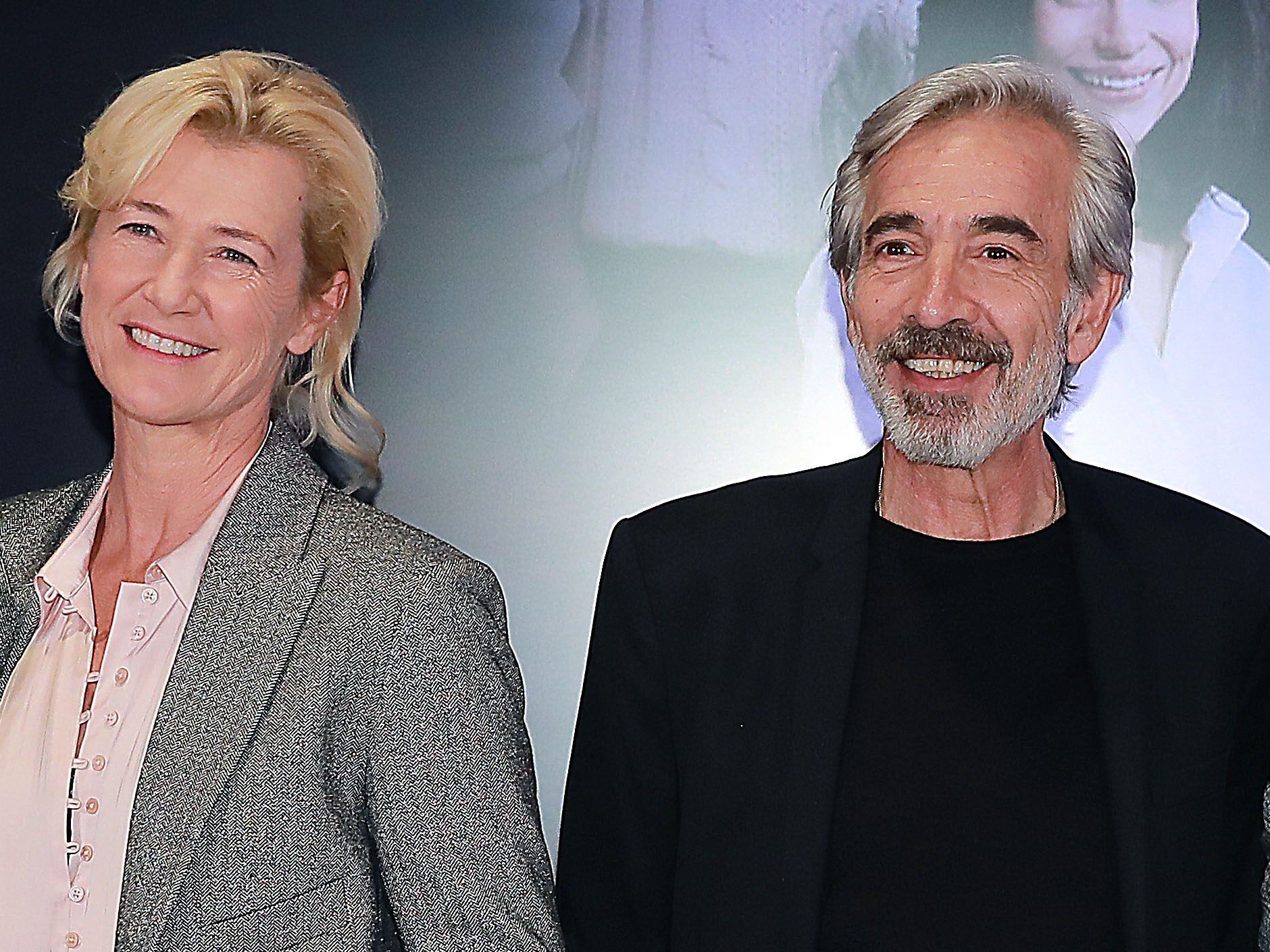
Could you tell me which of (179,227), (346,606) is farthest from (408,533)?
(179,227)

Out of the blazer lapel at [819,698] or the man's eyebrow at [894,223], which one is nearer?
the blazer lapel at [819,698]

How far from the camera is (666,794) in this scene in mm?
1842

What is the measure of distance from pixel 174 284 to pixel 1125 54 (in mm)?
1506

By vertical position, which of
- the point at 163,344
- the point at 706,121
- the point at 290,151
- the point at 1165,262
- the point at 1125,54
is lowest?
the point at 163,344

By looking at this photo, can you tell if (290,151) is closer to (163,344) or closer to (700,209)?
(163,344)

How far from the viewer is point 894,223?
185 centimetres

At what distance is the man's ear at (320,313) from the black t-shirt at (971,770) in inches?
28.0

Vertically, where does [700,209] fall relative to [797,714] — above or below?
above

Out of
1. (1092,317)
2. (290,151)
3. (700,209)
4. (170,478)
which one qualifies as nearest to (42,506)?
(170,478)

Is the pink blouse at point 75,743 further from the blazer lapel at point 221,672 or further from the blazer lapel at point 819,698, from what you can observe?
the blazer lapel at point 819,698

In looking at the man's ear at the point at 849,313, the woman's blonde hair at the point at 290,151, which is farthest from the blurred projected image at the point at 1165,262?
the woman's blonde hair at the point at 290,151

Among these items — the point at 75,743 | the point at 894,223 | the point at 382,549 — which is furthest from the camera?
the point at 894,223

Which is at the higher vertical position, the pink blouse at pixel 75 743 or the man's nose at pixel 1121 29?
the man's nose at pixel 1121 29

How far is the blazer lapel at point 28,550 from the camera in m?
1.76
